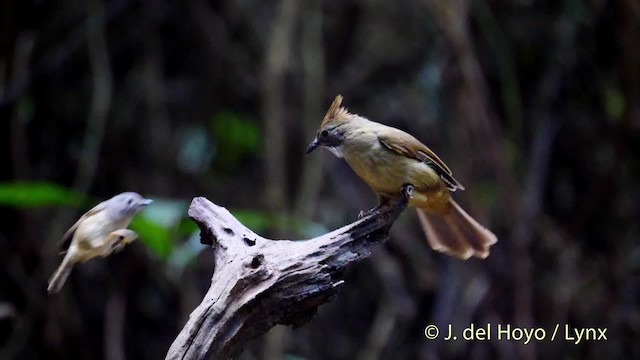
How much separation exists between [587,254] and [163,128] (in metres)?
2.31

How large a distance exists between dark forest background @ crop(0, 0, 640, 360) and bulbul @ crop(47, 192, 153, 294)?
82.3 inches

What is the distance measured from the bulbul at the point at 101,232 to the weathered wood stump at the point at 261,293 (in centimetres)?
21

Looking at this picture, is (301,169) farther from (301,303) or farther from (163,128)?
(301,303)

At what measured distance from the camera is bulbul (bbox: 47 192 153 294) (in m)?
1.54

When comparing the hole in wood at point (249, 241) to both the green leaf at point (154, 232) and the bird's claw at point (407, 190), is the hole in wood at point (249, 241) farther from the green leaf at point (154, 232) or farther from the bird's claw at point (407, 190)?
the green leaf at point (154, 232)

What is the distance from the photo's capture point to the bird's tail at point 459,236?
2.34m

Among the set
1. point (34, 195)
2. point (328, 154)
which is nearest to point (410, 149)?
point (34, 195)

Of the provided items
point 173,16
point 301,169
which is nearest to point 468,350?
point 301,169

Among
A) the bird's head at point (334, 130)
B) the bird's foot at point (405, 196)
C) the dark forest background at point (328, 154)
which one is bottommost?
the bird's foot at point (405, 196)

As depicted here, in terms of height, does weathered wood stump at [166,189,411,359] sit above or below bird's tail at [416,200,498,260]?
below

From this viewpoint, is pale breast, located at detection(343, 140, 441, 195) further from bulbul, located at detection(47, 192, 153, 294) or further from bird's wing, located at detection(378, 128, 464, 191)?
bulbul, located at detection(47, 192, 153, 294)

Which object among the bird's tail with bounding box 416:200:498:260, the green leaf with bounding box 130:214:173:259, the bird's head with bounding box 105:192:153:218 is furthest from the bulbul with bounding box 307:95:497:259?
the green leaf with bounding box 130:214:173:259

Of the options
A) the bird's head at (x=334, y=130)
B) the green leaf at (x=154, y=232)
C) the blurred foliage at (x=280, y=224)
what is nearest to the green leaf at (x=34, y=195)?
the green leaf at (x=154, y=232)

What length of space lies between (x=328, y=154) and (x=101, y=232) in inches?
113
